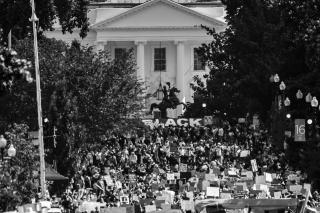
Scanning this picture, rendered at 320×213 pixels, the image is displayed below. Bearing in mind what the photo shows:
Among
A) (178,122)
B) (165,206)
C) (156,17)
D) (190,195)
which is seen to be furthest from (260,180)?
(156,17)

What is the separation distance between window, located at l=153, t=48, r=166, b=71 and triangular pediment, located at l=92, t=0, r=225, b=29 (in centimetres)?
346

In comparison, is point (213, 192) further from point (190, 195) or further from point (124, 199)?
point (124, 199)

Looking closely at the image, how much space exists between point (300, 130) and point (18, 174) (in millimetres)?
16564

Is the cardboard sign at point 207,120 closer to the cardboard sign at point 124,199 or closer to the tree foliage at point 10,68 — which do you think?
the cardboard sign at point 124,199

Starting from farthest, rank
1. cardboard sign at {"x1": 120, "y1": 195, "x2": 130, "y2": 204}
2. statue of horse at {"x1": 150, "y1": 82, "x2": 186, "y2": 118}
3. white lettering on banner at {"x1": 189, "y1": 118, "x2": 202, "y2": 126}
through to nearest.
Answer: statue of horse at {"x1": 150, "y1": 82, "x2": 186, "y2": 118}
white lettering on banner at {"x1": 189, "y1": 118, "x2": 202, "y2": 126}
cardboard sign at {"x1": 120, "y1": 195, "x2": 130, "y2": 204}

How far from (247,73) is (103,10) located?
43.7 meters

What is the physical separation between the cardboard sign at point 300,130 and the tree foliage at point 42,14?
348 inches

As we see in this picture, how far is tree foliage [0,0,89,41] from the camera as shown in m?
41.6

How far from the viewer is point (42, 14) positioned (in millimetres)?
44594

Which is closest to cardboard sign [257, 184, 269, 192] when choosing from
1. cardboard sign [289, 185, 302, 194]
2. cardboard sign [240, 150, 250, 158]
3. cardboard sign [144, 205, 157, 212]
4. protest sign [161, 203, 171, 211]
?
cardboard sign [289, 185, 302, 194]

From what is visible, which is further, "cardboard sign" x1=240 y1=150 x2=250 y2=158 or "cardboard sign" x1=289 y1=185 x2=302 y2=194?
"cardboard sign" x1=240 y1=150 x2=250 y2=158

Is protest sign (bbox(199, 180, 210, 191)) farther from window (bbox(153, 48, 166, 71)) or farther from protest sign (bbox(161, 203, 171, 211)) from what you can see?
window (bbox(153, 48, 166, 71))

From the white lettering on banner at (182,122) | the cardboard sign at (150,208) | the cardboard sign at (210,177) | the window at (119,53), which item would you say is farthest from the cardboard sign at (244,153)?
the cardboard sign at (150,208)

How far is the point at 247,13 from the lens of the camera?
64.2m
